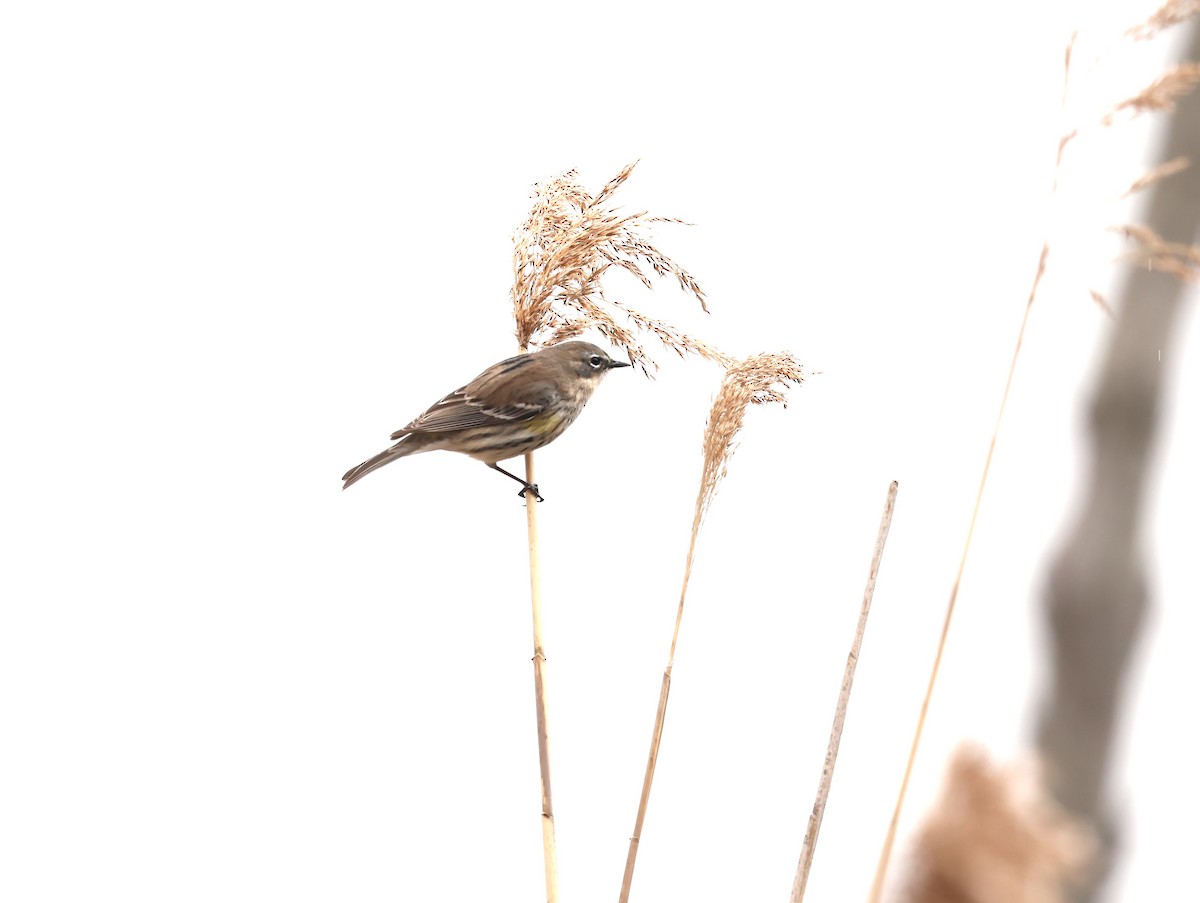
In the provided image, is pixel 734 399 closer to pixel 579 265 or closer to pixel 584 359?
pixel 579 265

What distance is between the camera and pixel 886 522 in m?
2.29

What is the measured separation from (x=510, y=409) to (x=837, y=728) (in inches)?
125

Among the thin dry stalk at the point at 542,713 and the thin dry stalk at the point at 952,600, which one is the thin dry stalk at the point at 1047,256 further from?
the thin dry stalk at the point at 542,713

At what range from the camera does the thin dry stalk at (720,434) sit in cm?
248

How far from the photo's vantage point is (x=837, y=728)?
2.20 m

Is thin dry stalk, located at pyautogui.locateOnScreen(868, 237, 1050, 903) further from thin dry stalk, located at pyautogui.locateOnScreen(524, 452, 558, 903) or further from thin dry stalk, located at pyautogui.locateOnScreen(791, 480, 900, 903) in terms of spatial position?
thin dry stalk, located at pyautogui.locateOnScreen(524, 452, 558, 903)

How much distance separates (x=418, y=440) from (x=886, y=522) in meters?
3.05

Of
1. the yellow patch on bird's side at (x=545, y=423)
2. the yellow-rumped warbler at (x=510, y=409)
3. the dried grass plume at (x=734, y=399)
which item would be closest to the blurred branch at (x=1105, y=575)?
the dried grass plume at (x=734, y=399)

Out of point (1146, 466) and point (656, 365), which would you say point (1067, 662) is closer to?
point (1146, 466)

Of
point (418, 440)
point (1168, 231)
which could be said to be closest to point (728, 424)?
point (1168, 231)

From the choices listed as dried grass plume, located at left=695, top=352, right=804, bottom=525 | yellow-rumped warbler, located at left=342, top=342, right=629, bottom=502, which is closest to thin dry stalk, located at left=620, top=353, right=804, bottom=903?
dried grass plume, located at left=695, top=352, right=804, bottom=525

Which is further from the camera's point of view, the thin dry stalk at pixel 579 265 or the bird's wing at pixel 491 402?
the bird's wing at pixel 491 402

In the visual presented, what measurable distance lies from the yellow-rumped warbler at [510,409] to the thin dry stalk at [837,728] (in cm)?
274

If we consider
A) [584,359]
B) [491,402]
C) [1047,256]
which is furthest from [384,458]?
[1047,256]
